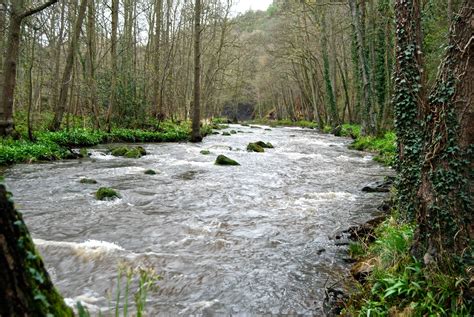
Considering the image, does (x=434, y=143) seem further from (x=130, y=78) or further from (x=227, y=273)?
(x=130, y=78)

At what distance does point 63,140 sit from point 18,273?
1678 cm

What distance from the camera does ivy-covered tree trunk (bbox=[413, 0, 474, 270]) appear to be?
4.00m

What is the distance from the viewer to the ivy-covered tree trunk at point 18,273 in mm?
1716

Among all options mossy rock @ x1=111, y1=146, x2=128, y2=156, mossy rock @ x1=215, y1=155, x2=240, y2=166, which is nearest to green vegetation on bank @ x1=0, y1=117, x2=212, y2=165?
mossy rock @ x1=111, y1=146, x2=128, y2=156

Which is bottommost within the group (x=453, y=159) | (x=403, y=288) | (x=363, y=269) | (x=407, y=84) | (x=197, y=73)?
(x=363, y=269)

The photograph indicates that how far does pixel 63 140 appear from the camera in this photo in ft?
56.0

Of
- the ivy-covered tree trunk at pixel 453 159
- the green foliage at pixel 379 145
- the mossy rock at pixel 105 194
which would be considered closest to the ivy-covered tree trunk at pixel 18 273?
the ivy-covered tree trunk at pixel 453 159

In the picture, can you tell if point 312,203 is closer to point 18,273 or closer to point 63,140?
point 18,273

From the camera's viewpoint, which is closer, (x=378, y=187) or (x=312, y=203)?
(x=312, y=203)

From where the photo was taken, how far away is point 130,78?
78.6ft

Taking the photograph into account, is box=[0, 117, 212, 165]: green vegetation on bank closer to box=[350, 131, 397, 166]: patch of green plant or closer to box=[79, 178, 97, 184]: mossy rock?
box=[79, 178, 97, 184]: mossy rock

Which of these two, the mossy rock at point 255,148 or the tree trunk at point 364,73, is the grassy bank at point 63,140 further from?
the tree trunk at point 364,73

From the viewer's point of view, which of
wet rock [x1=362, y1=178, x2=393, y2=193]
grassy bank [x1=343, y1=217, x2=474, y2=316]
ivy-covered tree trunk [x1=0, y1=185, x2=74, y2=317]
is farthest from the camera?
wet rock [x1=362, y1=178, x2=393, y2=193]

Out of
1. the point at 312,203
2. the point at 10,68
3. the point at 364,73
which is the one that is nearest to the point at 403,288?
the point at 312,203
